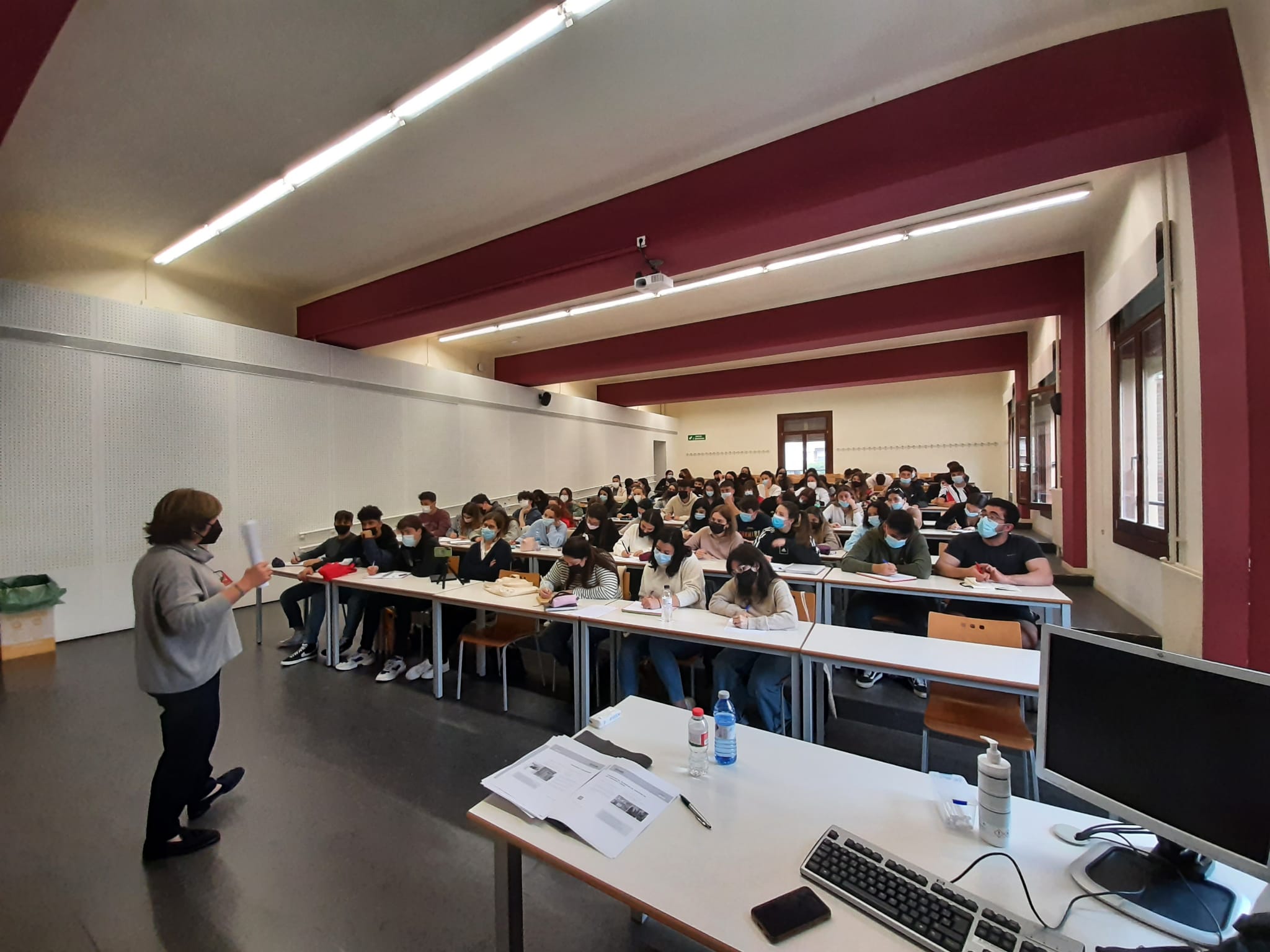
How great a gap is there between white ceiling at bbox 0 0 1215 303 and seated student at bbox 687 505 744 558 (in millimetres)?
2975

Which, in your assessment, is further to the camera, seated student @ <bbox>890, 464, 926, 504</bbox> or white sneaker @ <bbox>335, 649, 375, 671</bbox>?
seated student @ <bbox>890, 464, 926, 504</bbox>

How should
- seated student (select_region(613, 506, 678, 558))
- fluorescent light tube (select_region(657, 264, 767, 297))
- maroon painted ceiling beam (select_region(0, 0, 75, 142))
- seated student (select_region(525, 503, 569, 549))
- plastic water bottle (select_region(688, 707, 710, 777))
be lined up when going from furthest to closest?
seated student (select_region(525, 503, 569, 549)) → fluorescent light tube (select_region(657, 264, 767, 297)) → seated student (select_region(613, 506, 678, 558)) → maroon painted ceiling beam (select_region(0, 0, 75, 142)) → plastic water bottle (select_region(688, 707, 710, 777))

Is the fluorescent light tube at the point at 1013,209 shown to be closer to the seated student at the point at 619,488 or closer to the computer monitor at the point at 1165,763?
the computer monitor at the point at 1165,763

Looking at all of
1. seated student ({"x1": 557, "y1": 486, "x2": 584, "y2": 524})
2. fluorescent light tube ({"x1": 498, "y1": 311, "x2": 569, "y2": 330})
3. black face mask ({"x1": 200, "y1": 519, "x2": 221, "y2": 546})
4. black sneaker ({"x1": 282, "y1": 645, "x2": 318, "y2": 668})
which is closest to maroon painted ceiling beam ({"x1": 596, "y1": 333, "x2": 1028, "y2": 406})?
seated student ({"x1": 557, "y1": 486, "x2": 584, "y2": 524})

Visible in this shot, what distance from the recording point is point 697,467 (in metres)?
15.8

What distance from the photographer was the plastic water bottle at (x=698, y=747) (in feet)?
4.89

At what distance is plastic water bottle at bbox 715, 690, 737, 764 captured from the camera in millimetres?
1543

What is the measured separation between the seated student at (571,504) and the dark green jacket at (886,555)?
367 cm

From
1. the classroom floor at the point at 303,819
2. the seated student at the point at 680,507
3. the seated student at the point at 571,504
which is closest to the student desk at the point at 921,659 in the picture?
the classroom floor at the point at 303,819

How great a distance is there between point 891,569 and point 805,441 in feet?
34.9

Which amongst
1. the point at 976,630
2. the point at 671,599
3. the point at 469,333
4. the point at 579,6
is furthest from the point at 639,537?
the point at 469,333

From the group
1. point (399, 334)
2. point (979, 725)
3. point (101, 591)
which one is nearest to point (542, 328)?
point (399, 334)

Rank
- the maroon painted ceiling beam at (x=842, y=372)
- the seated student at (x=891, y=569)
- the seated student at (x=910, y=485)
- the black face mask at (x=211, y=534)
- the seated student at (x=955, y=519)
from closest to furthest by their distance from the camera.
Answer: the black face mask at (x=211, y=534) < the seated student at (x=891, y=569) < the seated student at (x=955, y=519) < the seated student at (x=910, y=485) < the maroon painted ceiling beam at (x=842, y=372)

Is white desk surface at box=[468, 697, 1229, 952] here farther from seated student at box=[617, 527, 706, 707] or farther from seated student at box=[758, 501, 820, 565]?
seated student at box=[758, 501, 820, 565]
